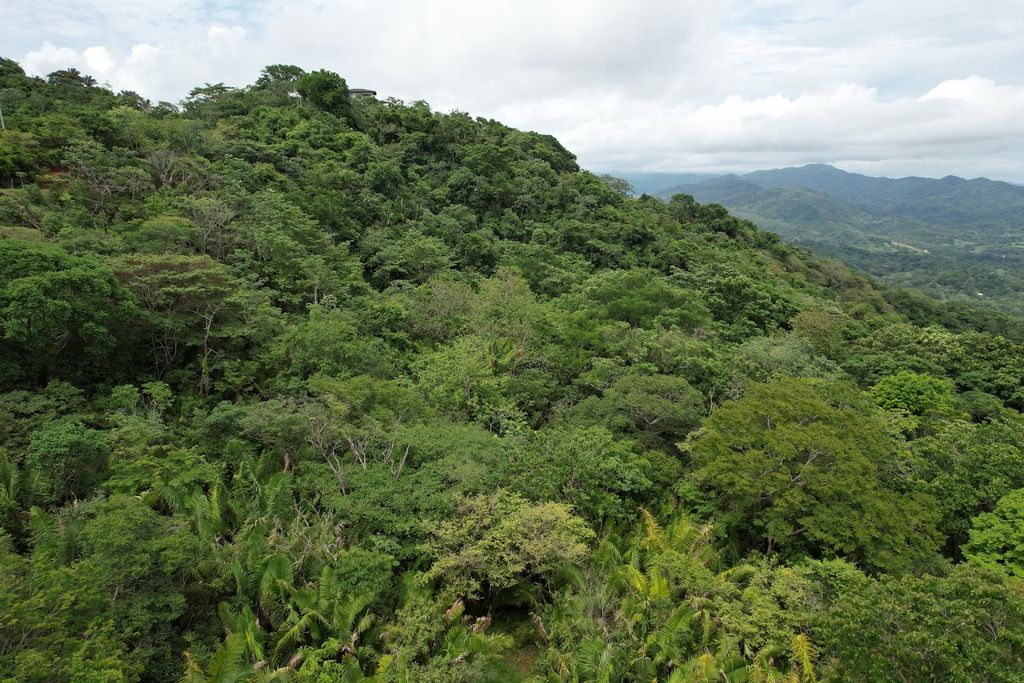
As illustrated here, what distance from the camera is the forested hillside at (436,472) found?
30.6ft

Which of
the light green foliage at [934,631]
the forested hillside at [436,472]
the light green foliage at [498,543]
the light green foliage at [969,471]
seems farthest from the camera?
the light green foliage at [969,471]

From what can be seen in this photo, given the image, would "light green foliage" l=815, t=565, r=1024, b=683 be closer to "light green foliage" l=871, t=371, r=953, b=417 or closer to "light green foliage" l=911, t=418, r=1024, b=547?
"light green foliage" l=911, t=418, r=1024, b=547

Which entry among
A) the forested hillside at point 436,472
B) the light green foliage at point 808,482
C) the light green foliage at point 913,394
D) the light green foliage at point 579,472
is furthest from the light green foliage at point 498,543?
the light green foliage at point 913,394

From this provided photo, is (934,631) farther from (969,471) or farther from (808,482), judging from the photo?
(969,471)

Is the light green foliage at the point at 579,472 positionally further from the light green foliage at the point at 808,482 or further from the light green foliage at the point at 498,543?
the light green foliage at the point at 808,482

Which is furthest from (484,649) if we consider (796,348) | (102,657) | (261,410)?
(796,348)

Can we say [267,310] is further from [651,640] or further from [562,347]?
[651,640]

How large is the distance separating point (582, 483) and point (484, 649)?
5186 millimetres

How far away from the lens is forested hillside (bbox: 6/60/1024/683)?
30.6ft

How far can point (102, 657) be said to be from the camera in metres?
7.72

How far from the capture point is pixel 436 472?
13523 mm

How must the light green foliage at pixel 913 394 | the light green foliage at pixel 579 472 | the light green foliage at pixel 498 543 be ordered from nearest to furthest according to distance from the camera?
the light green foliage at pixel 498 543 < the light green foliage at pixel 579 472 < the light green foliage at pixel 913 394

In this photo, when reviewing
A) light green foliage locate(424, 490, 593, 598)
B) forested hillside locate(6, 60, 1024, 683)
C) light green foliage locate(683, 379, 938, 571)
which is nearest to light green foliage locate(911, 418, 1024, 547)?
forested hillside locate(6, 60, 1024, 683)

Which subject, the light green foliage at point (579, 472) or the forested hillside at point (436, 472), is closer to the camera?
the forested hillside at point (436, 472)
